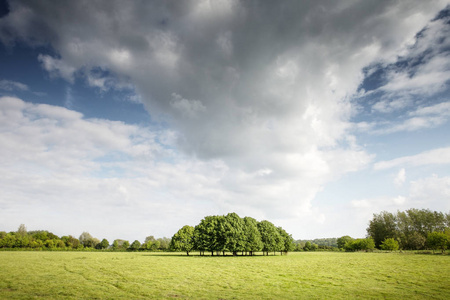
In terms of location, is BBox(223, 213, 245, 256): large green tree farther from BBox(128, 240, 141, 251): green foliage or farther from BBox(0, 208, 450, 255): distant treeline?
BBox(128, 240, 141, 251): green foliage

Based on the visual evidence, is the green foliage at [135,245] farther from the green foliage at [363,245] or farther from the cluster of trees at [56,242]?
the green foliage at [363,245]

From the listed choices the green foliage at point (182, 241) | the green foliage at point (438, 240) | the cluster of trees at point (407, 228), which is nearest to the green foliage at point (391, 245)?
the cluster of trees at point (407, 228)

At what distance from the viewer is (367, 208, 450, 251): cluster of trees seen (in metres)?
112

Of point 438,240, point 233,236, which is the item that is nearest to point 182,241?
point 233,236

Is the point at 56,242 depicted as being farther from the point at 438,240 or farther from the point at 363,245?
the point at 438,240

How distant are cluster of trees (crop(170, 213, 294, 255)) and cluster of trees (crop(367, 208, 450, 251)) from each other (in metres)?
66.6

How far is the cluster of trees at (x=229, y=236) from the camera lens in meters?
82.5

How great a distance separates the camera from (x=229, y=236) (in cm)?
8244

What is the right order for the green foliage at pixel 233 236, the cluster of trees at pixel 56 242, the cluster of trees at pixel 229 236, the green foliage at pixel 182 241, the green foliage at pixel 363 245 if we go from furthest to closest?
the cluster of trees at pixel 56 242 < the green foliage at pixel 363 245 < the green foliage at pixel 182 241 < the cluster of trees at pixel 229 236 < the green foliage at pixel 233 236

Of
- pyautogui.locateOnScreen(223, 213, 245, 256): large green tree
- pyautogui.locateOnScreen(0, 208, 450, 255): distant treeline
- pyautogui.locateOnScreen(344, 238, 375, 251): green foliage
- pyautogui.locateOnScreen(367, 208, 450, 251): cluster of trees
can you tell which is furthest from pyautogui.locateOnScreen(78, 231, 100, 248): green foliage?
pyautogui.locateOnScreen(367, 208, 450, 251): cluster of trees

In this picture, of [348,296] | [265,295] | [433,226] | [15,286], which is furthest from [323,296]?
[433,226]

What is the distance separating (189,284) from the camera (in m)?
24.8

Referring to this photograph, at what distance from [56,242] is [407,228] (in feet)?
720

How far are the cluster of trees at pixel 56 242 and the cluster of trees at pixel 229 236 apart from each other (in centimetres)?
7137
